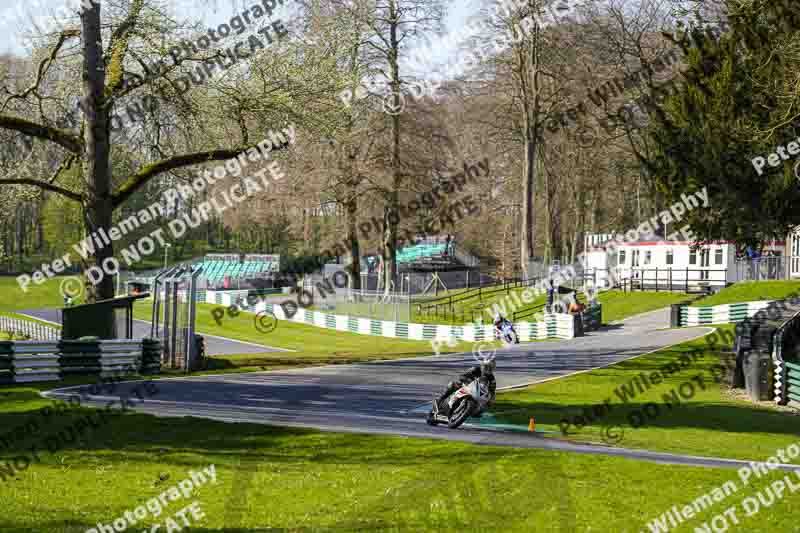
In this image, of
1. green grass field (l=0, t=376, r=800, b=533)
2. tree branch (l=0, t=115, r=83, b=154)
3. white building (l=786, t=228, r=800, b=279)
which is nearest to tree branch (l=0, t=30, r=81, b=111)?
tree branch (l=0, t=115, r=83, b=154)

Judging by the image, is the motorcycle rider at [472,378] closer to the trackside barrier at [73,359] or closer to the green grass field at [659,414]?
the green grass field at [659,414]

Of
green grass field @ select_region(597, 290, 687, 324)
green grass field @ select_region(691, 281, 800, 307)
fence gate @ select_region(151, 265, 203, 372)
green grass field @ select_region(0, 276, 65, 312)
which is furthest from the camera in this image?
green grass field @ select_region(0, 276, 65, 312)

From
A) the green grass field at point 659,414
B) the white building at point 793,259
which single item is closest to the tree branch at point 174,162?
the green grass field at point 659,414

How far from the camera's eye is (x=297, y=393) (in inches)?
714

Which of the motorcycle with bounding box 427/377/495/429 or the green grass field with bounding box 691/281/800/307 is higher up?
the green grass field with bounding box 691/281/800/307

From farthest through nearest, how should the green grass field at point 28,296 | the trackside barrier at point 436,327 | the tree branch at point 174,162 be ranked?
1. the green grass field at point 28,296
2. the trackside barrier at point 436,327
3. the tree branch at point 174,162

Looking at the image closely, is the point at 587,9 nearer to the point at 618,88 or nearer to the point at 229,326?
the point at 618,88

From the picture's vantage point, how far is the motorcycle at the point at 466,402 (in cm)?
1347

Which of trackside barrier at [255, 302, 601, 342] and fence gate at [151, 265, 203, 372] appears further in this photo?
trackside barrier at [255, 302, 601, 342]

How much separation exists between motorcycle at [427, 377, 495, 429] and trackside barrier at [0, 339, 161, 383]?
939 centimetres

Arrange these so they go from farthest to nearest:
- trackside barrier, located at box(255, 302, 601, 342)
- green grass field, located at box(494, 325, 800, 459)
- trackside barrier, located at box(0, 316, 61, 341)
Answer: trackside barrier, located at box(255, 302, 601, 342), trackside barrier, located at box(0, 316, 61, 341), green grass field, located at box(494, 325, 800, 459)

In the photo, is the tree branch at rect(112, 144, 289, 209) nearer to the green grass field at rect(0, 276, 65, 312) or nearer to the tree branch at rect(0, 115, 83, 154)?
the tree branch at rect(0, 115, 83, 154)

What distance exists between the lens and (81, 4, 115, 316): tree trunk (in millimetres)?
19375

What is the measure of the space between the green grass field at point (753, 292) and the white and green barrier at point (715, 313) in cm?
253
